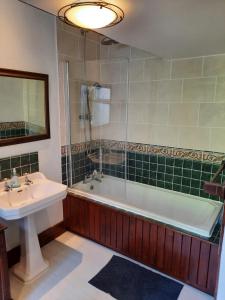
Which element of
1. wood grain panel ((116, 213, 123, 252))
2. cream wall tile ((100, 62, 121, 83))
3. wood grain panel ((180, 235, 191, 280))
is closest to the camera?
wood grain panel ((180, 235, 191, 280))

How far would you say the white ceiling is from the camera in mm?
1248

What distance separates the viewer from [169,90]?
2693 mm

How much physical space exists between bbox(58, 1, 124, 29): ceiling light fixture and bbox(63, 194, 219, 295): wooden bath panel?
166cm

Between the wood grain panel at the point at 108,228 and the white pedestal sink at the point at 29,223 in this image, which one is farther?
the wood grain panel at the point at 108,228

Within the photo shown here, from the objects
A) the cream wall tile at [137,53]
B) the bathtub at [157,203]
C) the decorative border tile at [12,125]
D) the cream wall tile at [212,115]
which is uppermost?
the cream wall tile at [137,53]

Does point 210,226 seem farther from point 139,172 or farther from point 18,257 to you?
point 18,257

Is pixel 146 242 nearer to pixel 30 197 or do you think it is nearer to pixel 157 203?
pixel 157 203

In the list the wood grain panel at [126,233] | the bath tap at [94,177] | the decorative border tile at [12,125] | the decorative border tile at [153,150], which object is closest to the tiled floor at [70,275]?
the wood grain panel at [126,233]

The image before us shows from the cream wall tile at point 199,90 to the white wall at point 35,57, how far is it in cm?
146

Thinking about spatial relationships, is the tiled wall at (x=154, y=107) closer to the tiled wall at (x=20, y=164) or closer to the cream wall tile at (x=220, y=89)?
Answer: the cream wall tile at (x=220, y=89)

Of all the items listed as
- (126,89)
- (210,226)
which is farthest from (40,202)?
(126,89)

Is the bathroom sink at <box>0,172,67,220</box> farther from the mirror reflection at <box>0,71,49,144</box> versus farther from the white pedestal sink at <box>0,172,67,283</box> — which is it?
the mirror reflection at <box>0,71,49,144</box>

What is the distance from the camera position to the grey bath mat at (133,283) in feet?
6.17

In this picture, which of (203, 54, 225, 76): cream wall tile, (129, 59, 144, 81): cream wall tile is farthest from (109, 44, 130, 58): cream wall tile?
(203, 54, 225, 76): cream wall tile
